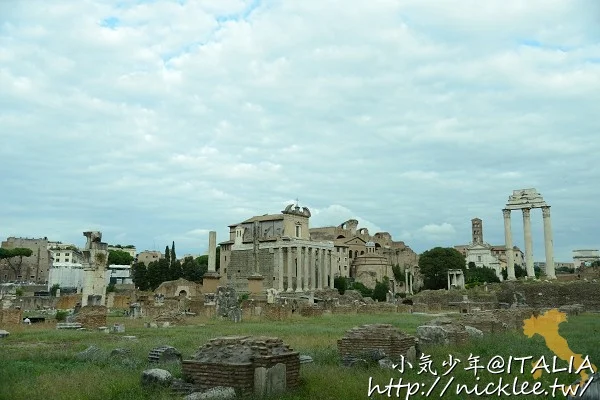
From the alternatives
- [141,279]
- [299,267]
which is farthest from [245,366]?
[299,267]

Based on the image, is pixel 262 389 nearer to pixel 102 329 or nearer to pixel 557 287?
pixel 102 329

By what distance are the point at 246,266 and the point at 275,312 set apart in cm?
5957

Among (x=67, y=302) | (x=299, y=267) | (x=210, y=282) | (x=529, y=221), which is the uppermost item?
(x=529, y=221)

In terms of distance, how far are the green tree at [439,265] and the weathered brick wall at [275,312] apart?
194 feet

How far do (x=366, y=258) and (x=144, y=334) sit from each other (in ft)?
261

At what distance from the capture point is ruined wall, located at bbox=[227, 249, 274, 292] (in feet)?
274

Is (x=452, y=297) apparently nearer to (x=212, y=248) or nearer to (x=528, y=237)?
(x=528, y=237)

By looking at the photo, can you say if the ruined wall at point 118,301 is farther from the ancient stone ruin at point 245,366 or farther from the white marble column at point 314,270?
the ancient stone ruin at point 245,366

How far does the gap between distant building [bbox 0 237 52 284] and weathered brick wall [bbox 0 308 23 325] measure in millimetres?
94520

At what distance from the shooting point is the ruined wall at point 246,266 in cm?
8356

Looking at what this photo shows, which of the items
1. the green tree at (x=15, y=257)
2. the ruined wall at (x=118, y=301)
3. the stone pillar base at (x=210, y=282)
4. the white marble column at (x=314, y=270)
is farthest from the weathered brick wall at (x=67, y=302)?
the green tree at (x=15, y=257)

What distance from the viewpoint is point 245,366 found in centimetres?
855

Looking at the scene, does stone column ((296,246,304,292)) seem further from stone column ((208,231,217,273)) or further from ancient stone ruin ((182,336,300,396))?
ancient stone ruin ((182,336,300,396))

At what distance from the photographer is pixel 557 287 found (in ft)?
160
